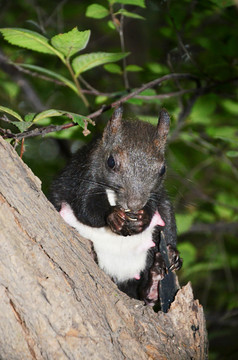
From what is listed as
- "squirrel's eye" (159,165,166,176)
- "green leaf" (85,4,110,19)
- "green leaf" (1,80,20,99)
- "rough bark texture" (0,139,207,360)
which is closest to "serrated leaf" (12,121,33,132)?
"rough bark texture" (0,139,207,360)

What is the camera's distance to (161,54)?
3.95 meters

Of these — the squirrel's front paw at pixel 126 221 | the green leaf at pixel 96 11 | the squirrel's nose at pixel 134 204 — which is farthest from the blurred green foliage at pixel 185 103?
the squirrel's nose at pixel 134 204

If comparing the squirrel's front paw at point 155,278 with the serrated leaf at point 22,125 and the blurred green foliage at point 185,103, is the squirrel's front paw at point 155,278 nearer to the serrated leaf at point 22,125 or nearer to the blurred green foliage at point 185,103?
the blurred green foliage at point 185,103

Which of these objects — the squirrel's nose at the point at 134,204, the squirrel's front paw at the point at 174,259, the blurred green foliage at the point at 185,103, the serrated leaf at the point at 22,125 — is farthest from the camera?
the blurred green foliage at the point at 185,103

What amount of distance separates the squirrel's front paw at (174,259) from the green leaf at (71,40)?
3.43 ft

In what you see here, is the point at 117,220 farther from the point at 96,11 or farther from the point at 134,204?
the point at 96,11

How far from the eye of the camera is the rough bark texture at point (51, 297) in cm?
130

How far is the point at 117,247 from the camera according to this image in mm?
2172

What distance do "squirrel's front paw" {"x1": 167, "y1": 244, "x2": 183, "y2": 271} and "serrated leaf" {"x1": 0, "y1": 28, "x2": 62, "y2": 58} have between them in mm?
1098

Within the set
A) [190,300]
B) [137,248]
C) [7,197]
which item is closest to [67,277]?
[7,197]

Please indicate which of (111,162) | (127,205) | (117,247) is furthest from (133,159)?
(117,247)

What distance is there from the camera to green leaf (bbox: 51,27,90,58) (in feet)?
5.78

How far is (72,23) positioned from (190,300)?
4.66 meters

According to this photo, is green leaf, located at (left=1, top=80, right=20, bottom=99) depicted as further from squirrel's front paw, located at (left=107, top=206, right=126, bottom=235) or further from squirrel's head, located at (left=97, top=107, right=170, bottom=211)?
squirrel's front paw, located at (left=107, top=206, right=126, bottom=235)
